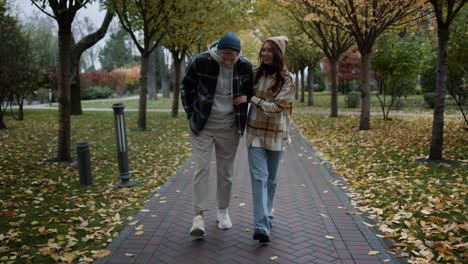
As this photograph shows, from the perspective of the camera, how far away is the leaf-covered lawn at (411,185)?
395cm

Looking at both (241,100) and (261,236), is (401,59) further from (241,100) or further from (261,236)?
(261,236)

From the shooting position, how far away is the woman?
3754mm

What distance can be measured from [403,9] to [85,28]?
176ft

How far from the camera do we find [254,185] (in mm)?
3867

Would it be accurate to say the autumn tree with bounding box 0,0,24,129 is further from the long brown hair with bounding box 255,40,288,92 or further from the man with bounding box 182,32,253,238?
the long brown hair with bounding box 255,40,288,92

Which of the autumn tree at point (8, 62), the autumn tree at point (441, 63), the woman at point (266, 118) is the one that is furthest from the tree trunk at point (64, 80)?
the autumn tree at point (8, 62)

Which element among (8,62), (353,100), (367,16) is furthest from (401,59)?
(8,62)

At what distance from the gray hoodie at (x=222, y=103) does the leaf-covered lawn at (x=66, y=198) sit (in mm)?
1702

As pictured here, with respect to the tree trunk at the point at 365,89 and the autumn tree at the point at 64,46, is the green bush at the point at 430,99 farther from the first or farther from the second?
the autumn tree at the point at 64,46

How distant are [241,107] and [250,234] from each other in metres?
1.40

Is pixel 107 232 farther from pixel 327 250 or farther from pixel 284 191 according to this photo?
pixel 284 191

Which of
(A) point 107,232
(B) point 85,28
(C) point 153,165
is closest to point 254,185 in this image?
(A) point 107,232

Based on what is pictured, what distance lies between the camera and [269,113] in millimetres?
3803

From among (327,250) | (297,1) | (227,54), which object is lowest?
(327,250)
